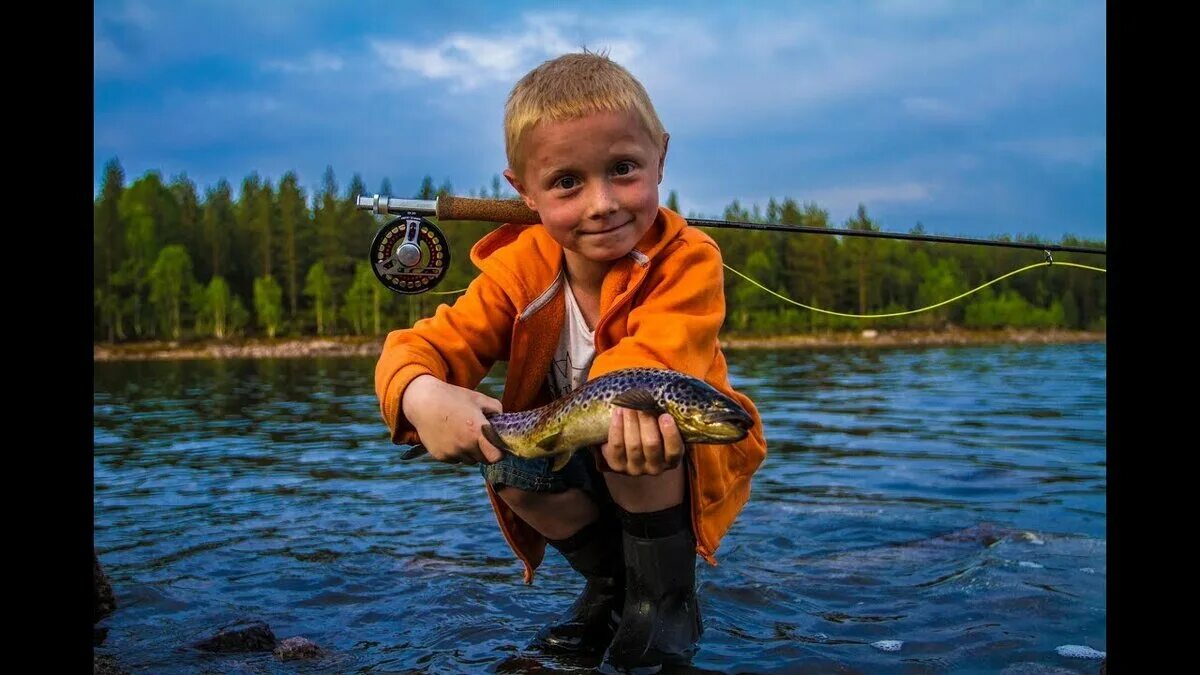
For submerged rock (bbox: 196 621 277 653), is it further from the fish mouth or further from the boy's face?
the fish mouth

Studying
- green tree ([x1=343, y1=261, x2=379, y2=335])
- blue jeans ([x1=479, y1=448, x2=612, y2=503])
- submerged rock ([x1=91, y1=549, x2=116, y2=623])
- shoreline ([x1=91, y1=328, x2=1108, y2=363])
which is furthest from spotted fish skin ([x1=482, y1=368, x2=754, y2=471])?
green tree ([x1=343, y1=261, x2=379, y2=335])

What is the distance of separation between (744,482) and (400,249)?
1674 mm

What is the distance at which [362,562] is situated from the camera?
597 cm

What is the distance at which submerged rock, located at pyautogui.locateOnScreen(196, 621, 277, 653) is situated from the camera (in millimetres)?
4293

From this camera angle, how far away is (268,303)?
77375mm

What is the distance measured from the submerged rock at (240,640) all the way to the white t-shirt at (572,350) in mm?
1741

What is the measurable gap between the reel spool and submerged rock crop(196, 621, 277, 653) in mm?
1660

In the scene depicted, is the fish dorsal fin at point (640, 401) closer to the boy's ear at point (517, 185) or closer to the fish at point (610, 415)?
the fish at point (610, 415)

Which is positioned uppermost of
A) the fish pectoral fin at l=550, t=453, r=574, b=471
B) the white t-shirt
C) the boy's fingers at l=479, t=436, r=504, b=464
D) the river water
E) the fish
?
the white t-shirt

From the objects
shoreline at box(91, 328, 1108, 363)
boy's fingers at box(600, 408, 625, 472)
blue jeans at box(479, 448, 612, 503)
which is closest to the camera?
boy's fingers at box(600, 408, 625, 472)

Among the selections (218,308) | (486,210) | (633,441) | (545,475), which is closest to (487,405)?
(545,475)

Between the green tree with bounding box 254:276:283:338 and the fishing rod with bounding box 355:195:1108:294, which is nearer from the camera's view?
the fishing rod with bounding box 355:195:1108:294

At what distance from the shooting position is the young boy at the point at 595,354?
328 cm
